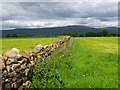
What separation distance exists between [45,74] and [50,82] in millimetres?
568

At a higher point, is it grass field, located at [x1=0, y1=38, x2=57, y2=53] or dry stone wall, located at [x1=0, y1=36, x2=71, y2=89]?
dry stone wall, located at [x1=0, y1=36, x2=71, y2=89]

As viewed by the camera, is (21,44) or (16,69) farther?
(21,44)

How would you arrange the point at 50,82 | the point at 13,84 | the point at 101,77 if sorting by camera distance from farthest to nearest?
the point at 101,77 → the point at 50,82 → the point at 13,84

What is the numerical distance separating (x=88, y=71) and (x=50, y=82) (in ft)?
11.0

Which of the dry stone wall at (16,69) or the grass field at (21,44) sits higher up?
the dry stone wall at (16,69)

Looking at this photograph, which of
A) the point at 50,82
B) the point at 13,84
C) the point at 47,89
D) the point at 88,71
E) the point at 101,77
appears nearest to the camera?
the point at 13,84

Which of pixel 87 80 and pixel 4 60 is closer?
pixel 4 60

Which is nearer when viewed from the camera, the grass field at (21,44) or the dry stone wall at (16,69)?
the dry stone wall at (16,69)

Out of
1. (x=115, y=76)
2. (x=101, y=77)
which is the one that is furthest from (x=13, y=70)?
(x=115, y=76)

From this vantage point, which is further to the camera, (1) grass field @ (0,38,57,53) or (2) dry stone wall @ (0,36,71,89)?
(1) grass field @ (0,38,57,53)

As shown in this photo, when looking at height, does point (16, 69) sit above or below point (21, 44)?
above

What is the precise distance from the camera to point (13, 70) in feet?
27.2

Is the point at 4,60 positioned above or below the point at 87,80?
above

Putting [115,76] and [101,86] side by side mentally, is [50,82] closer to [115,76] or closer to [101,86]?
[101,86]
